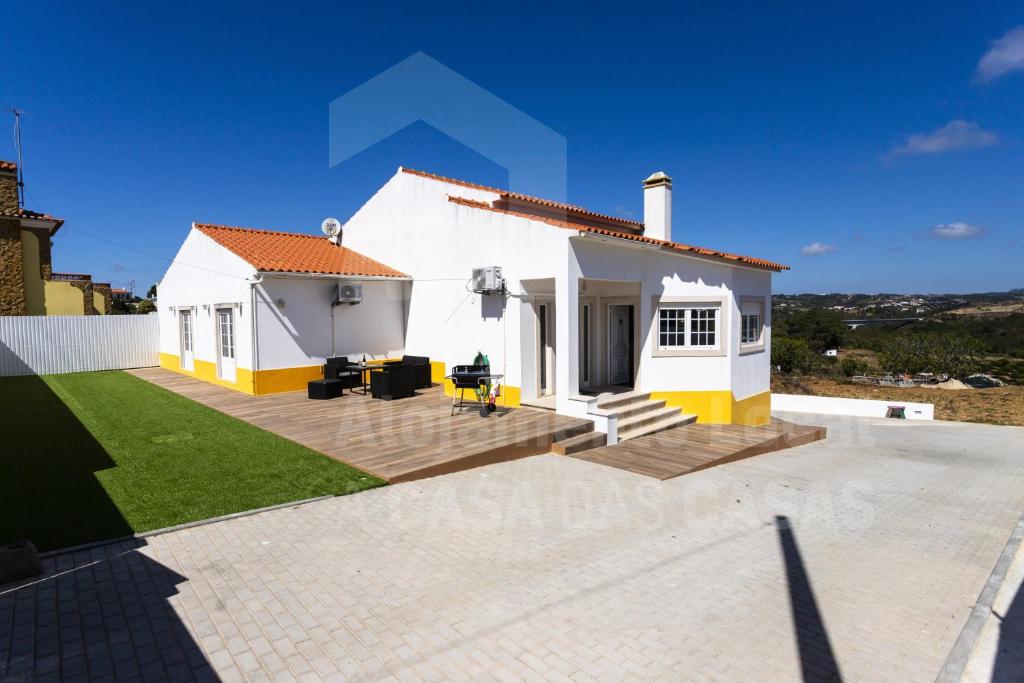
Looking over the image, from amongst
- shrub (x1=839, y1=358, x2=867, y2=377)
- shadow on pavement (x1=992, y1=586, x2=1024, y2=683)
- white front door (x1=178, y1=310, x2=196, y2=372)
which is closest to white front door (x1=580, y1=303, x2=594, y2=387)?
shadow on pavement (x1=992, y1=586, x2=1024, y2=683)

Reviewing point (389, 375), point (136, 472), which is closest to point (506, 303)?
point (389, 375)

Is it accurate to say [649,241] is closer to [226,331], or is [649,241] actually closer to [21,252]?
[226,331]

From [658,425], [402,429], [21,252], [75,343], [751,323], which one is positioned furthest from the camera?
[21,252]

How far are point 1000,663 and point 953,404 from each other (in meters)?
23.1

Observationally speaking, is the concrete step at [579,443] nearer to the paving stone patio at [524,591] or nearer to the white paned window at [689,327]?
the paving stone patio at [524,591]

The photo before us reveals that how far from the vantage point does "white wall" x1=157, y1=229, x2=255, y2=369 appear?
1493 centimetres

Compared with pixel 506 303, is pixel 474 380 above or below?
below

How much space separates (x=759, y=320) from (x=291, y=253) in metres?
14.0

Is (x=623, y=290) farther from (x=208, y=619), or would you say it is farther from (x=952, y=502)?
(x=208, y=619)

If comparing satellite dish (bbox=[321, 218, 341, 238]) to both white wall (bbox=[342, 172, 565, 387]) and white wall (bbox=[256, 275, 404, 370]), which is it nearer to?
white wall (bbox=[342, 172, 565, 387])

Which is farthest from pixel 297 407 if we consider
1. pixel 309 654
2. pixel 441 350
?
pixel 309 654

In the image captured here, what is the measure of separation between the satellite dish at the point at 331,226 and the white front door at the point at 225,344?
16.2ft

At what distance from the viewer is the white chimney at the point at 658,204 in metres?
15.8

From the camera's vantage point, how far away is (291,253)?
16.7 m
